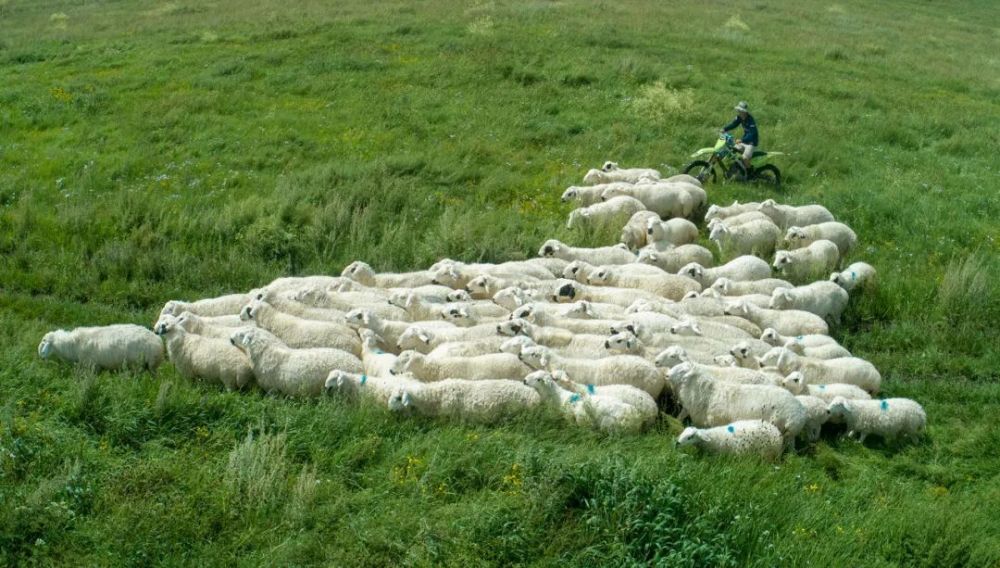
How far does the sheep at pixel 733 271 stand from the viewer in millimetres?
15609

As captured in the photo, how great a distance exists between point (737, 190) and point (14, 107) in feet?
70.1

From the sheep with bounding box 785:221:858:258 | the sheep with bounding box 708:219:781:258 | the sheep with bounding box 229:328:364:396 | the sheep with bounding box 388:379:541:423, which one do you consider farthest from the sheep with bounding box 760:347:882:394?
the sheep with bounding box 229:328:364:396

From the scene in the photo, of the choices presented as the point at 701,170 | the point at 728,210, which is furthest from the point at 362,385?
the point at 701,170

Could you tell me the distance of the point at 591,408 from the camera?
34.8 ft

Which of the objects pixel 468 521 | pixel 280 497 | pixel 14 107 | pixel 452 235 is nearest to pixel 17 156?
pixel 14 107

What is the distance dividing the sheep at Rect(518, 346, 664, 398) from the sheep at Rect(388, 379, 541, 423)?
86 cm

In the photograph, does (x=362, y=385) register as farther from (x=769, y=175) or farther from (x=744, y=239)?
(x=769, y=175)

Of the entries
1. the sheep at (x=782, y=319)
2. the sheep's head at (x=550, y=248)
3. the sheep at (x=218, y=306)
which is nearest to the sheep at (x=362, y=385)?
the sheep at (x=218, y=306)

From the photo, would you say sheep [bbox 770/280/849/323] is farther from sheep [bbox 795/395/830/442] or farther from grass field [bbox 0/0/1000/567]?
sheep [bbox 795/395/830/442]

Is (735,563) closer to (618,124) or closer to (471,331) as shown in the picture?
(471,331)

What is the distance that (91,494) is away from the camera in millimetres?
8930

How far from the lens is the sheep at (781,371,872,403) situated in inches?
456

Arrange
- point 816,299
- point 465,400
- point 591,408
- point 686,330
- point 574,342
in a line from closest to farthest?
point 591,408 → point 465,400 → point 574,342 → point 686,330 → point 816,299

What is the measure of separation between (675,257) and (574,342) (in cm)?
476
